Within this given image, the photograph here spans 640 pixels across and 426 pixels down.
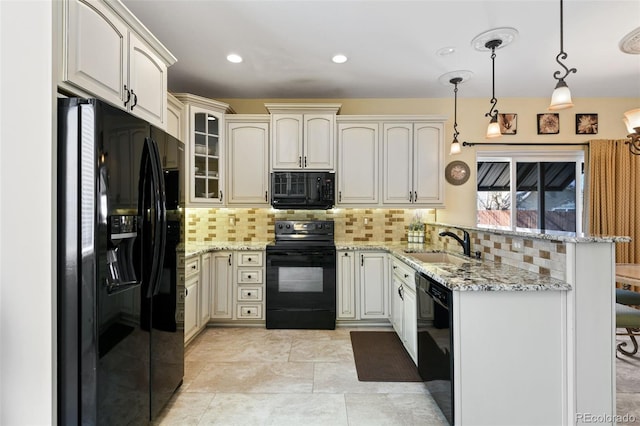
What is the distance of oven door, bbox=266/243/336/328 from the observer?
317 cm

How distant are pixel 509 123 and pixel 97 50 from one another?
4.15 m

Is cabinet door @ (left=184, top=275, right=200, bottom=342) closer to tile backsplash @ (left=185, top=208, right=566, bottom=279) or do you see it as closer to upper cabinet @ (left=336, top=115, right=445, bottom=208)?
tile backsplash @ (left=185, top=208, right=566, bottom=279)

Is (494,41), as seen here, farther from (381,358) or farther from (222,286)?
(222,286)

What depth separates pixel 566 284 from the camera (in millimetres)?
1533

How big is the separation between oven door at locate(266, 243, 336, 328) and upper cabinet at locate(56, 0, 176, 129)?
1807mm

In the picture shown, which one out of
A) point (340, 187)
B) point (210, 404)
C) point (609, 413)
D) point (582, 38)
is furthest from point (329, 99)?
point (609, 413)

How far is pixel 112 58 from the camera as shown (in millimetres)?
1531

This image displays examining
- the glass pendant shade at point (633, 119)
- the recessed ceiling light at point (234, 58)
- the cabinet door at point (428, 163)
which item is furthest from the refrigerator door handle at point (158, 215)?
the glass pendant shade at point (633, 119)

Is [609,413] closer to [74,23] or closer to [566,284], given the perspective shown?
[566,284]

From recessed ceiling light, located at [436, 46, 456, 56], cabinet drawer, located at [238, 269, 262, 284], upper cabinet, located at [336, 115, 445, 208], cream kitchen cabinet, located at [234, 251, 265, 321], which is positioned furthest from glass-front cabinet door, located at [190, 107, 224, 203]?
recessed ceiling light, located at [436, 46, 456, 56]

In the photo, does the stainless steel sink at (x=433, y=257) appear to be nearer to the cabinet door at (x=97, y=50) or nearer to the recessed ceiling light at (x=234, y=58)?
the recessed ceiling light at (x=234, y=58)

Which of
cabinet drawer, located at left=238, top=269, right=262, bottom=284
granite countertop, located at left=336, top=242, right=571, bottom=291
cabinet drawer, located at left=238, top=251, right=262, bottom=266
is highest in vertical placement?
granite countertop, located at left=336, top=242, right=571, bottom=291

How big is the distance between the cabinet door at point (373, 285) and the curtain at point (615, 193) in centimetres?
264

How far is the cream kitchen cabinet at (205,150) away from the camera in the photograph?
10.5 ft
